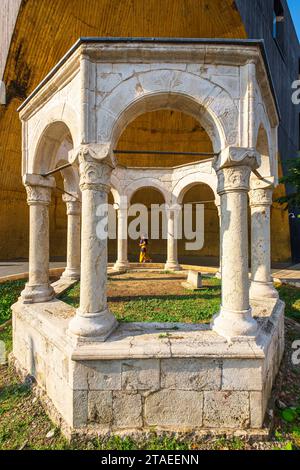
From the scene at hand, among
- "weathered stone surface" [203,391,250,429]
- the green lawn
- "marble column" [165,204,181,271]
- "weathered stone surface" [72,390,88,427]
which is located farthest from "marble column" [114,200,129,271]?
"weathered stone surface" [203,391,250,429]

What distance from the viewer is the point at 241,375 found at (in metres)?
3.36

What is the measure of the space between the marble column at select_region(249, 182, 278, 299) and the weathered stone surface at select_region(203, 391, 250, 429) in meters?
2.53

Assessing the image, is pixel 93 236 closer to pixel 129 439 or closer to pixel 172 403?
pixel 172 403

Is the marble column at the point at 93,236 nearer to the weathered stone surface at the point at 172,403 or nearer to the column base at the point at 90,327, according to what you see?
the column base at the point at 90,327

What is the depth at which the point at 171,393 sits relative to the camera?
3.37m

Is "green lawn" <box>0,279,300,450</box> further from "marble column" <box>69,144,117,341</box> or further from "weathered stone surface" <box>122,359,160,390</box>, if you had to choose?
"marble column" <box>69,144,117,341</box>

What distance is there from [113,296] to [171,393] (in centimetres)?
370

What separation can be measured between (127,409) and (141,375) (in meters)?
0.48

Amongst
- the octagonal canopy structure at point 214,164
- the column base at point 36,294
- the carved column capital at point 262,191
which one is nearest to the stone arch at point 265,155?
the carved column capital at point 262,191

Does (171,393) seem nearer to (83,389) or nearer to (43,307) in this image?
(83,389)

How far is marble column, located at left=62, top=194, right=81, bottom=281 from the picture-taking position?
8.09 metres

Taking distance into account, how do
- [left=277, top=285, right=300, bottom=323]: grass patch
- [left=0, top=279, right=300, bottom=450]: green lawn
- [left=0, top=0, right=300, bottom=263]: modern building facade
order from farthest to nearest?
[left=0, top=0, right=300, bottom=263]: modern building facade < [left=277, top=285, right=300, bottom=323]: grass patch < [left=0, top=279, right=300, bottom=450]: green lawn

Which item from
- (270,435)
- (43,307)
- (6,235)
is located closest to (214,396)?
(270,435)

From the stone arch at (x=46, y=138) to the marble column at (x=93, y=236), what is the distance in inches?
40.9
